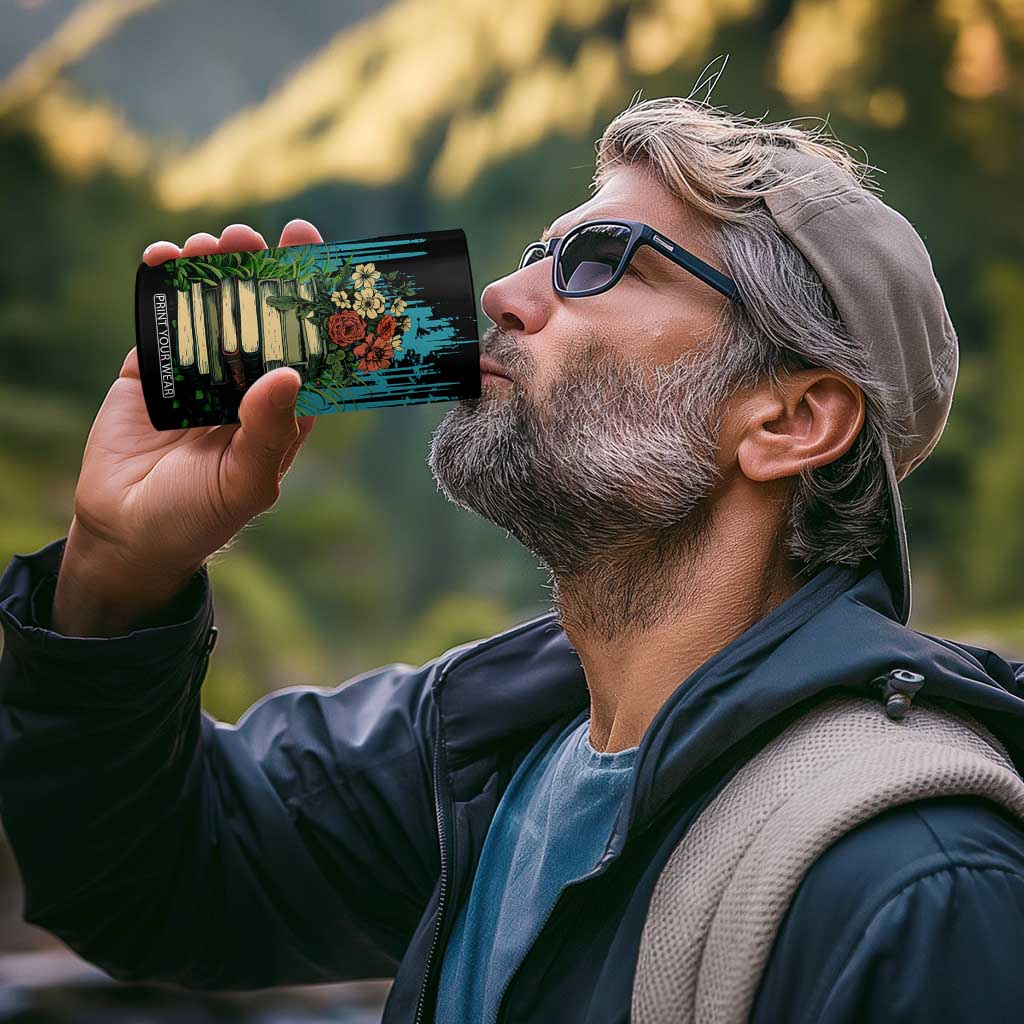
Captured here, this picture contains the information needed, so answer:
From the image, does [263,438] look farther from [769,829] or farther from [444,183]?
[444,183]

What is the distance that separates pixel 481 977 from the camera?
1.18 m

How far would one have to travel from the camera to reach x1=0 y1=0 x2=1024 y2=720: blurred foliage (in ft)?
14.0

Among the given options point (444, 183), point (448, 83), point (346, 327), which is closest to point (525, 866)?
point (346, 327)

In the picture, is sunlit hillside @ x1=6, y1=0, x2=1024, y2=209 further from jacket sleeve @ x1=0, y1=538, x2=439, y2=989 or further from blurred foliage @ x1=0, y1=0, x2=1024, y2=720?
jacket sleeve @ x1=0, y1=538, x2=439, y2=989

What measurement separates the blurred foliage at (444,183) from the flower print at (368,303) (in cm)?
318

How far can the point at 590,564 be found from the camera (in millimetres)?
1251

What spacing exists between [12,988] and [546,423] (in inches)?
85.8

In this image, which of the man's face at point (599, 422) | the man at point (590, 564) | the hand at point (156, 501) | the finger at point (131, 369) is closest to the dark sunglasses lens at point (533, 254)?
the man at point (590, 564)

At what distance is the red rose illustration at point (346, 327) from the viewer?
3.55 ft

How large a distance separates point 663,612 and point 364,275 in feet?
1.52

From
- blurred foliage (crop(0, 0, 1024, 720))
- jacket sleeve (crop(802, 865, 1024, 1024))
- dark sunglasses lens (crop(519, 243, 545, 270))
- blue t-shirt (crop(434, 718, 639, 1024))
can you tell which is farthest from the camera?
Result: blurred foliage (crop(0, 0, 1024, 720))

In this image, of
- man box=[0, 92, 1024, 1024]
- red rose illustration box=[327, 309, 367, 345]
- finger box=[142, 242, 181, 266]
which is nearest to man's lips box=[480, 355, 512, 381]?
man box=[0, 92, 1024, 1024]

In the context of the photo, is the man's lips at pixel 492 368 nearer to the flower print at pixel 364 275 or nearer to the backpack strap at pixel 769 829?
the flower print at pixel 364 275

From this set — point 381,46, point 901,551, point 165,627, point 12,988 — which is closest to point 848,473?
point 901,551
